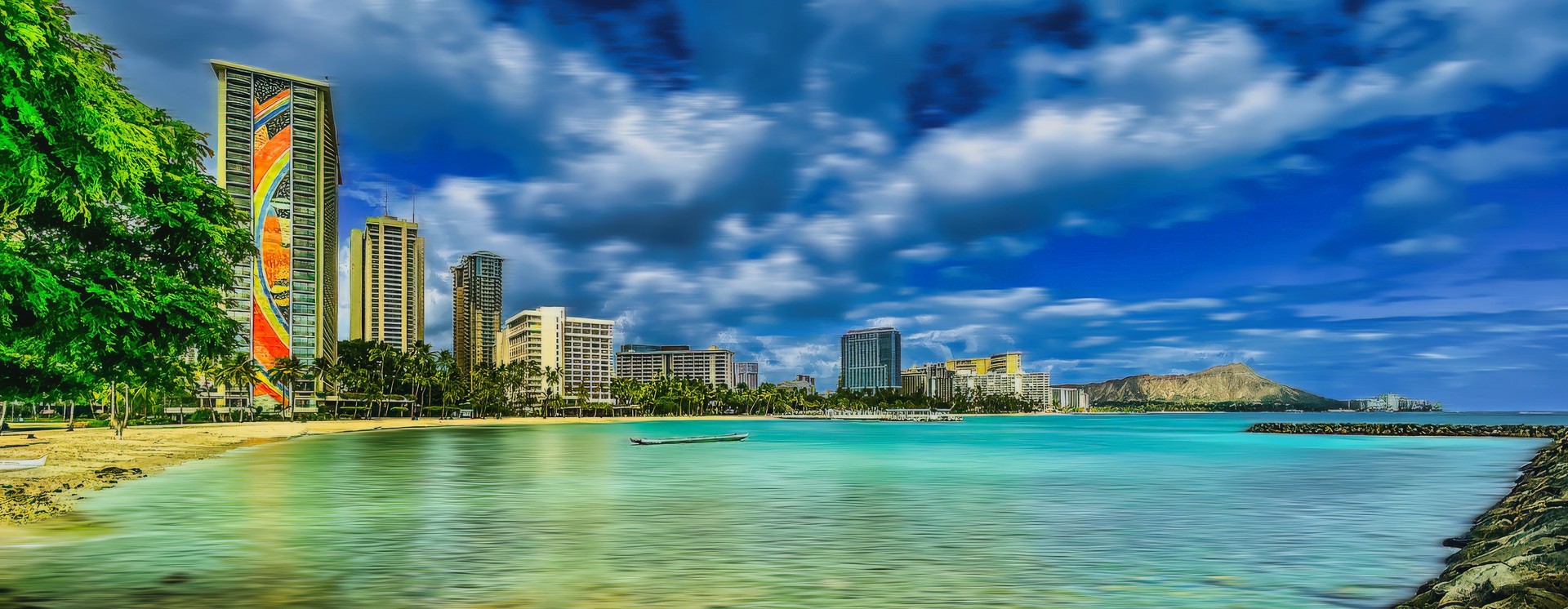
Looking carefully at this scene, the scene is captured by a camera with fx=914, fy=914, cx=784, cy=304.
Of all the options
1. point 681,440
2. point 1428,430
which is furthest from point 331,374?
point 1428,430

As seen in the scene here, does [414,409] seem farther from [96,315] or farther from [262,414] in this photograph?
[96,315]

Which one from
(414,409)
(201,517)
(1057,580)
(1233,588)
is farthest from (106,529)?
(414,409)

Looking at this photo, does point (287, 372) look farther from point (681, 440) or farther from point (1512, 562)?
point (1512, 562)

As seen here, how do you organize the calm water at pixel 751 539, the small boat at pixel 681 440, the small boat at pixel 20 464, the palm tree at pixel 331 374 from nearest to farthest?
the calm water at pixel 751 539
the small boat at pixel 20 464
the small boat at pixel 681 440
the palm tree at pixel 331 374

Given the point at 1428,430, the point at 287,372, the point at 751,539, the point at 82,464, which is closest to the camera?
the point at 751,539

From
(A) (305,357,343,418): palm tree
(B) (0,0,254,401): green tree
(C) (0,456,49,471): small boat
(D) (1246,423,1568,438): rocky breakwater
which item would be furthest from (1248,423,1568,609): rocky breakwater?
(A) (305,357,343,418): palm tree

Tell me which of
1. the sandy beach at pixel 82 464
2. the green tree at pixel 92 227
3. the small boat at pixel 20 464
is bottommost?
the sandy beach at pixel 82 464

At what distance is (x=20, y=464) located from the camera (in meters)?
39.6

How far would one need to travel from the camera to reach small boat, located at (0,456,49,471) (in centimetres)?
3878

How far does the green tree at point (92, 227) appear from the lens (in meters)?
17.5

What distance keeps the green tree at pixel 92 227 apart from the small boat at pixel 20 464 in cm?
1773

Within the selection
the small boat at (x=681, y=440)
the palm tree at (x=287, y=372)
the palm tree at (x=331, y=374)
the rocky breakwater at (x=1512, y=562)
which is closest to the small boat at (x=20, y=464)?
the small boat at (x=681, y=440)

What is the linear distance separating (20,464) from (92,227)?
78.7 ft

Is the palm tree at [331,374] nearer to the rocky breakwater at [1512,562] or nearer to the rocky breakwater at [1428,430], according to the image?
the rocky breakwater at [1428,430]
